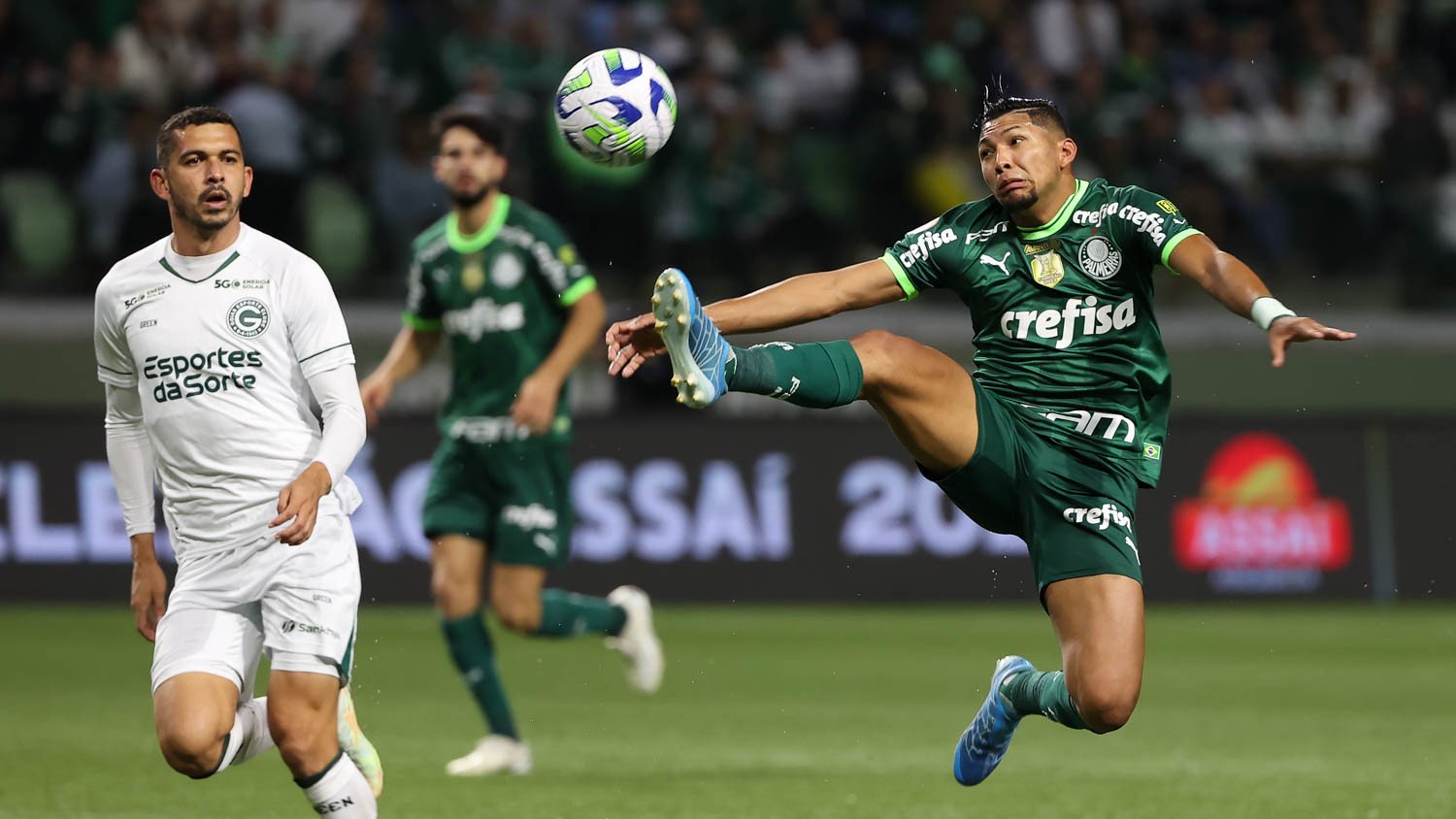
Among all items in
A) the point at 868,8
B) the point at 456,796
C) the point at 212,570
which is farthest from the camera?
the point at 868,8

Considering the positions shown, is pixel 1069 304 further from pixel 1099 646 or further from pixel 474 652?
pixel 474 652

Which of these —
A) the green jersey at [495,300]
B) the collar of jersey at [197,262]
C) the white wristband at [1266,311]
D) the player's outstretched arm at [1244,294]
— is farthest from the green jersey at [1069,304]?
the green jersey at [495,300]

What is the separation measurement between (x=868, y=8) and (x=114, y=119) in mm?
6432

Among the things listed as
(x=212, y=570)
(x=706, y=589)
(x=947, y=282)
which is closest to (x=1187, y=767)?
(x=947, y=282)

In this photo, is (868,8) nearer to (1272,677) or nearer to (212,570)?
(1272,677)

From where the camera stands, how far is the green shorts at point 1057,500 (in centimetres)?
647

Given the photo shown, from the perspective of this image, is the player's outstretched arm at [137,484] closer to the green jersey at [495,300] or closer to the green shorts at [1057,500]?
the green shorts at [1057,500]

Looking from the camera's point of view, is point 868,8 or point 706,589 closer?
point 706,589

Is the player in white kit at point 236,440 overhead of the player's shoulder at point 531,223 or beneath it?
beneath

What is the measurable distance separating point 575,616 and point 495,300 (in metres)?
1.46

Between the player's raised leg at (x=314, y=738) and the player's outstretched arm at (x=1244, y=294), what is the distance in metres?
2.80

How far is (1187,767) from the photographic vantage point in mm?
8375

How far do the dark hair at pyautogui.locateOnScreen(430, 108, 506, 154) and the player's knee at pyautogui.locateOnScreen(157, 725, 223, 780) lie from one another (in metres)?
3.70

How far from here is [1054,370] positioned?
6.55 m
